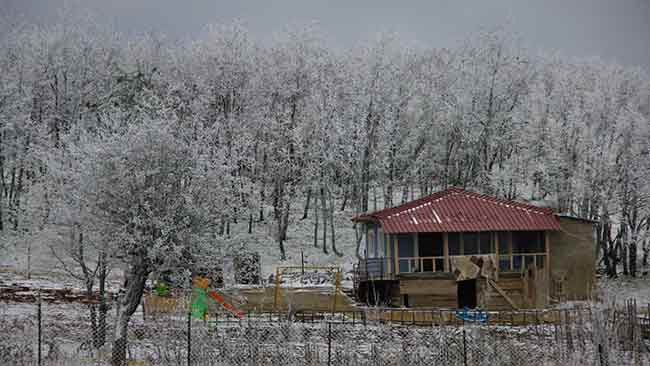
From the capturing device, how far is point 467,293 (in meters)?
33.1

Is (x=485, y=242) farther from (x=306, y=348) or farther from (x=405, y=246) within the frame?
(x=306, y=348)

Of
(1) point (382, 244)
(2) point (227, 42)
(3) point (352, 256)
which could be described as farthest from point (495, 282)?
(2) point (227, 42)

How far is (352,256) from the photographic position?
45062mm

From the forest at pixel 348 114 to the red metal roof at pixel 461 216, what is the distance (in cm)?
972

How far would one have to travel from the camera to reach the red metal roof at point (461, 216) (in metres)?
31.0

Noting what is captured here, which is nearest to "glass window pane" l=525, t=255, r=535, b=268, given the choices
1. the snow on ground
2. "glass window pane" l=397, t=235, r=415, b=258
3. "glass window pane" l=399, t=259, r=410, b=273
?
the snow on ground

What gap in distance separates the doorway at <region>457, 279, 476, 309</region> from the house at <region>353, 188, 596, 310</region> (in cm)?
4

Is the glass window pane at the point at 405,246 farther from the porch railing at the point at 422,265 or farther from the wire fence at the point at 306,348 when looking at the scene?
the wire fence at the point at 306,348

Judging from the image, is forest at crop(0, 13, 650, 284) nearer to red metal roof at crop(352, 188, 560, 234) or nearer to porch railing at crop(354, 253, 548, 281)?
porch railing at crop(354, 253, 548, 281)

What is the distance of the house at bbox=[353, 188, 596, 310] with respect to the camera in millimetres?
30656

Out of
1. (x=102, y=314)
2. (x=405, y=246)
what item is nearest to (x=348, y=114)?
(x=405, y=246)

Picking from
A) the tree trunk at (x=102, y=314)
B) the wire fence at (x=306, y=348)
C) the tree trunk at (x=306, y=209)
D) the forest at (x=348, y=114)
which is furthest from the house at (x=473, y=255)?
the tree trunk at (x=306, y=209)

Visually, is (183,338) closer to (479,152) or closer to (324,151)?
(324,151)

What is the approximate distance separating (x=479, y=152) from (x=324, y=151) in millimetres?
9832
